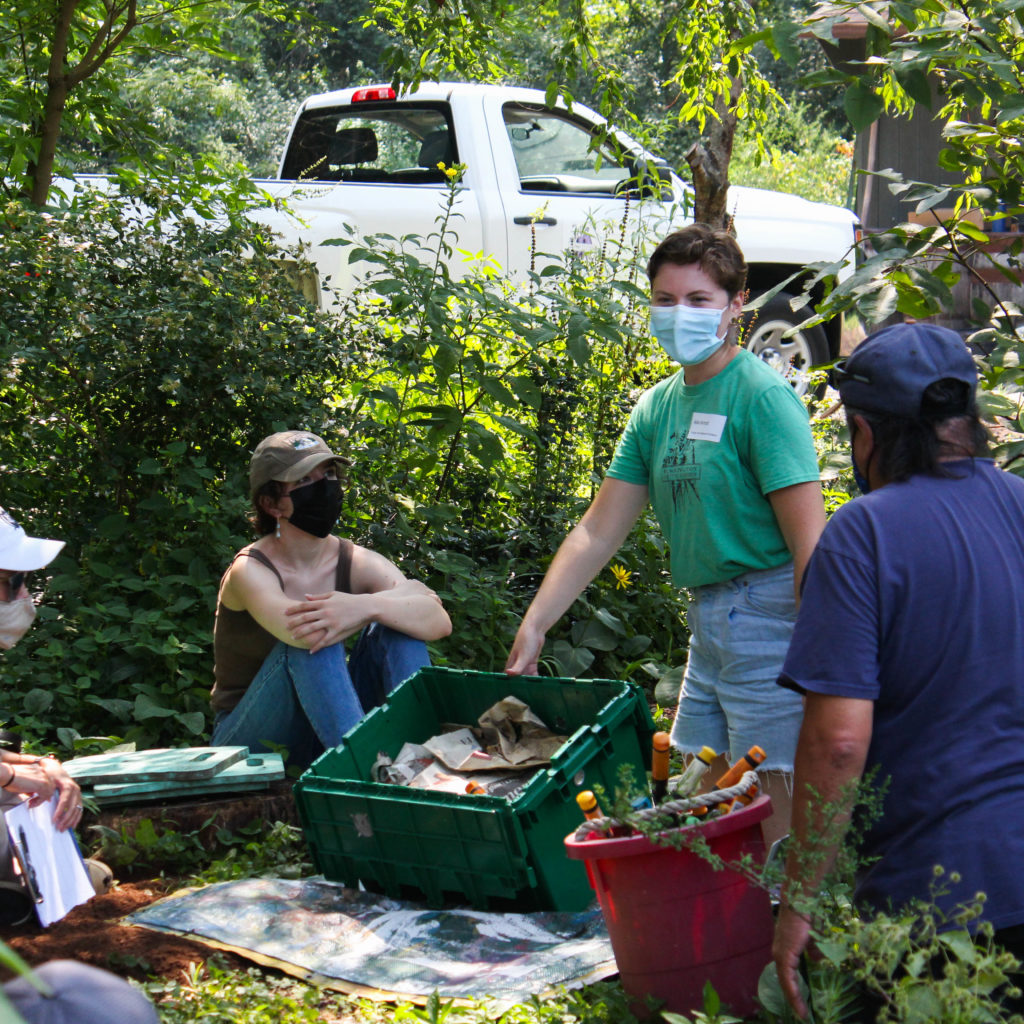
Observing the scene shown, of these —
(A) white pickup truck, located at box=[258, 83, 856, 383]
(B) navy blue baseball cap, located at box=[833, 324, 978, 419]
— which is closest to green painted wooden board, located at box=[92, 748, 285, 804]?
(B) navy blue baseball cap, located at box=[833, 324, 978, 419]

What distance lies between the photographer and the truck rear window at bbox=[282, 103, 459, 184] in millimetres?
8039

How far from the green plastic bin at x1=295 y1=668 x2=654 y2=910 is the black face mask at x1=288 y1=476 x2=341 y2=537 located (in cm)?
70

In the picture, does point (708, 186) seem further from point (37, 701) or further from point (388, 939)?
point (388, 939)

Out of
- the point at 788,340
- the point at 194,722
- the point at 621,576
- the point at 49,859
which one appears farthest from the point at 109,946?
the point at 788,340

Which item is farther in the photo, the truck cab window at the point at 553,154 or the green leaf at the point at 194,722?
the truck cab window at the point at 553,154

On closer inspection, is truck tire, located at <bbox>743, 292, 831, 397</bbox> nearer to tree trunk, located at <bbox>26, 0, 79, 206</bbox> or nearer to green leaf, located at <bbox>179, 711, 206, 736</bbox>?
tree trunk, located at <bbox>26, 0, 79, 206</bbox>

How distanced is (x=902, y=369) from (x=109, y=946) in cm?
219

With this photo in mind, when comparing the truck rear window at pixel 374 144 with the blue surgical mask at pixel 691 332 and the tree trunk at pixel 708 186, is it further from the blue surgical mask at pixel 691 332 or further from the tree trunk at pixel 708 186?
the blue surgical mask at pixel 691 332

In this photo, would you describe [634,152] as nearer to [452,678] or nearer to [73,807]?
[452,678]

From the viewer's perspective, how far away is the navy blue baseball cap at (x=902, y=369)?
205 centimetres

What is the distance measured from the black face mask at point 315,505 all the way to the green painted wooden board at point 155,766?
0.69 m

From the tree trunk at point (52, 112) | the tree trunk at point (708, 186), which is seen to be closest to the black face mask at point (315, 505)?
the tree trunk at point (52, 112)

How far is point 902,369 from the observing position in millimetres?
2057

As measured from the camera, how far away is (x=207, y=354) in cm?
484
